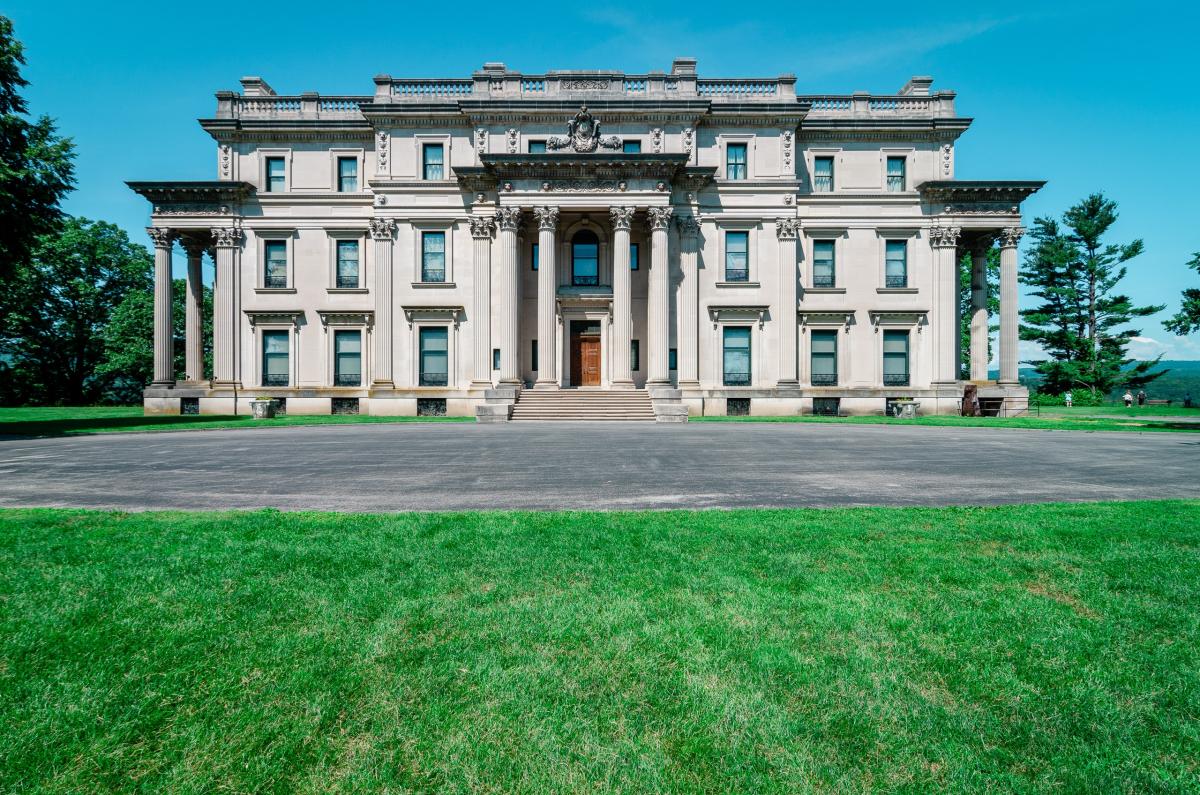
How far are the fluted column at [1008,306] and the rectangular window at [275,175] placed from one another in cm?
4179

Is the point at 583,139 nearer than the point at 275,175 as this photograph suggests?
Yes

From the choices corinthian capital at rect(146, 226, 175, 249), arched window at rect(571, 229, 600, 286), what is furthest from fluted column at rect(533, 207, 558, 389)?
corinthian capital at rect(146, 226, 175, 249)

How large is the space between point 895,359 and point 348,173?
33.9 meters

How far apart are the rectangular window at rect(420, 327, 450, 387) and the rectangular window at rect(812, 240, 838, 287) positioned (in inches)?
854

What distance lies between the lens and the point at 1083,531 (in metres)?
5.48

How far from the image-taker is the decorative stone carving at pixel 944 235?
3077cm

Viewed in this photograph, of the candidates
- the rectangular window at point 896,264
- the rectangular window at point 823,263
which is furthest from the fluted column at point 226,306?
the rectangular window at point 896,264

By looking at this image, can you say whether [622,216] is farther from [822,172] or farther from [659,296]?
[822,172]

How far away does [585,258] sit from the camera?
1236 inches

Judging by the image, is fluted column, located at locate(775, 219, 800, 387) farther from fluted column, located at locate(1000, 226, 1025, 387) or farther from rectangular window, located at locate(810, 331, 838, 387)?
fluted column, located at locate(1000, 226, 1025, 387)

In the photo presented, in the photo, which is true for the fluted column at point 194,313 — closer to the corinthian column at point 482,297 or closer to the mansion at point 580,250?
the mansion at point 580,250

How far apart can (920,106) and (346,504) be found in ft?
124

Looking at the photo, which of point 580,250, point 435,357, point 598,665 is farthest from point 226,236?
Answer: point 598,665

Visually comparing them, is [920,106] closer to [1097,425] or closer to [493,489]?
[1097,425]
